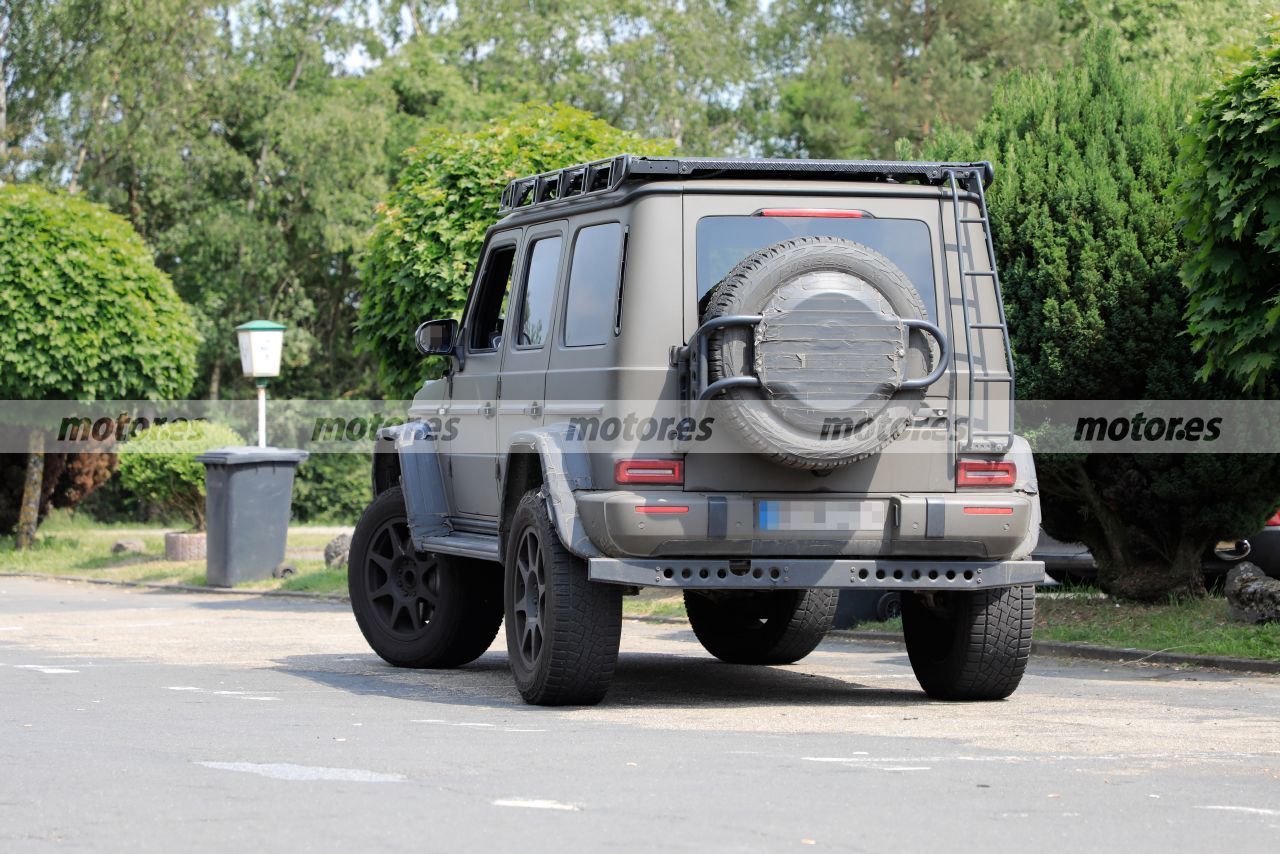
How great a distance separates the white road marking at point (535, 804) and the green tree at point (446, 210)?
1119cm

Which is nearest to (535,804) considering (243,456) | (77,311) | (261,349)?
(243,456)

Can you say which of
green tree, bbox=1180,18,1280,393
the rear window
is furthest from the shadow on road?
green tree, bbox=1180,18,1280,393

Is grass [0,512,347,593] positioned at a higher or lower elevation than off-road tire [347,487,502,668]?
lower

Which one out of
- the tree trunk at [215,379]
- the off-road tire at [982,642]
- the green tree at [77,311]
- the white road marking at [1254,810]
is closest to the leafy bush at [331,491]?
the tree trunk at [215,379]

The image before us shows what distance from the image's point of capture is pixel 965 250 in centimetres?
909

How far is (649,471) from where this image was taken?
8.55 m

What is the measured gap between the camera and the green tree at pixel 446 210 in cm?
1716

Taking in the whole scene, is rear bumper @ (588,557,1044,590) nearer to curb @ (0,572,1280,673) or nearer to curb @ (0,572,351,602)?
curb @ (0,572,1280,673)

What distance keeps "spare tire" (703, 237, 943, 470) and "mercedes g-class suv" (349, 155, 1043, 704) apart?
0.01m

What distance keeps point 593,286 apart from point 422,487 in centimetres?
213

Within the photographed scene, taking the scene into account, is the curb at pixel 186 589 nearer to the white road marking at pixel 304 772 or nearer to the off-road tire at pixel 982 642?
the off-road tire at pixel 982 642

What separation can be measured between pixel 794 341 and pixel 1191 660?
175 inches

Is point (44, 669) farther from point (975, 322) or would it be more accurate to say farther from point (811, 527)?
point (975, 322)

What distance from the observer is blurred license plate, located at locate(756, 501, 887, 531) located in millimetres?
8570
